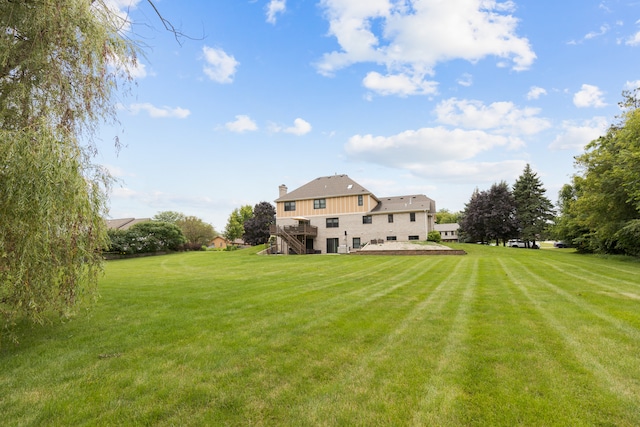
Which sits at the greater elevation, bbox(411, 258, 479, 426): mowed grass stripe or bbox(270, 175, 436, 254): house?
bbox(270, 175, 436, 254): house

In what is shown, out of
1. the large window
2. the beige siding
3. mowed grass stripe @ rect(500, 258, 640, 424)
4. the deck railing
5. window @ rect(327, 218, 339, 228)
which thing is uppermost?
the beige siding

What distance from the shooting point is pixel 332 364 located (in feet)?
12.4

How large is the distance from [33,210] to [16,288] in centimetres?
118

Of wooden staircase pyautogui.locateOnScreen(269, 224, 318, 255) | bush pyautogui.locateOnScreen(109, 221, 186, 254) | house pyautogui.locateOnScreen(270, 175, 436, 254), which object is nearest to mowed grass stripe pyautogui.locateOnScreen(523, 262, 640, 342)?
house pyautogui.locateOnScreen(270, 175, 436, 254)

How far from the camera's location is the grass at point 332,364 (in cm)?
275

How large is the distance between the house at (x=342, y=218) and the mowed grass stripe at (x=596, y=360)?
22.9m

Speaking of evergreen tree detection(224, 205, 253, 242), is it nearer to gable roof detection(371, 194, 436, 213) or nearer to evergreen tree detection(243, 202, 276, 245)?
evergreen tree detection(243, 202, 276, 245)

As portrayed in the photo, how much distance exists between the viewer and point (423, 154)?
89.0 ft

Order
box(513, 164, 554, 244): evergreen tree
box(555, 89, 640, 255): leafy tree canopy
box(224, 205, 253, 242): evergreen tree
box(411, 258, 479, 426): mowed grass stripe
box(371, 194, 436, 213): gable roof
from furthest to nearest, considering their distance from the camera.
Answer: box(224, 205, 253, 242): evergreen tree, box(513, 164, 554, 244): evergreen tree, box(371, 194, 436, 213): gable roof, box(555, 89, 640, 255): leafy tree canopy, box(411, 258, 479, 426): mowed grass stripe

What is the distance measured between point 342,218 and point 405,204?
655 cm

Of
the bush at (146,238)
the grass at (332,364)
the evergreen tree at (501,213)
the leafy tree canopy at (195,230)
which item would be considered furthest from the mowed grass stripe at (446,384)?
the leafy tree canopy at (195,230)

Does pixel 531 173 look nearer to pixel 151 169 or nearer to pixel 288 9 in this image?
pixel 288 9

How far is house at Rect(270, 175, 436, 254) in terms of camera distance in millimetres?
29281

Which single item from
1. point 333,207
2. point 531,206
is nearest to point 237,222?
point 333,207
